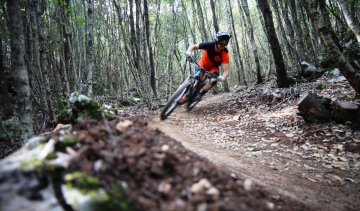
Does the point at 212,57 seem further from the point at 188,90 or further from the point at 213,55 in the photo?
the point at 188,90

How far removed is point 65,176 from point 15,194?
340mm

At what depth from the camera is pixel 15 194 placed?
191 centimetres

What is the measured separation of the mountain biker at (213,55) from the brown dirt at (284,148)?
146cm

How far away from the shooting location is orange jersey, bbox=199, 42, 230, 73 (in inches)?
293

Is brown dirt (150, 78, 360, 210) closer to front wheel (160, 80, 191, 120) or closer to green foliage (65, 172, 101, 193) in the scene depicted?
→ front wheel (160, 80, 191, 120)

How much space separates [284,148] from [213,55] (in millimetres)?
3101

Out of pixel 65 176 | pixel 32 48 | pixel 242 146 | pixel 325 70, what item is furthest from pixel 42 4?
pixel 325 70

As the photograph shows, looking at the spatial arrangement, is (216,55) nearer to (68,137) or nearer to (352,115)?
(352,115)

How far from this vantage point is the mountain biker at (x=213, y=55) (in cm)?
713

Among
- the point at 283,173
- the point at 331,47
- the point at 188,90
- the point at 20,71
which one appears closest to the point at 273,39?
the point at 331,47

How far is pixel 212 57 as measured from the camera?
7.61 metres

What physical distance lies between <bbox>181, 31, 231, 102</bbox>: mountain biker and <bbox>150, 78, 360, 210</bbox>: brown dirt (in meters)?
1.46

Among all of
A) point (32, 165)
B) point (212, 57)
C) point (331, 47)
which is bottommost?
point (32, 165)

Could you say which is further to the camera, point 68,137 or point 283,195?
point 283,195
